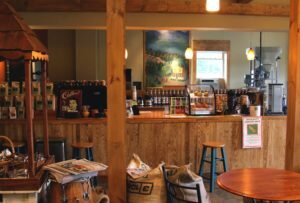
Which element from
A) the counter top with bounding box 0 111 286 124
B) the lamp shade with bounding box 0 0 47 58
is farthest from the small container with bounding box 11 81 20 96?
the lamp shade with bounding box 0 0 47 58

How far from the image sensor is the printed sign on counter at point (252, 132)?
17.3ft

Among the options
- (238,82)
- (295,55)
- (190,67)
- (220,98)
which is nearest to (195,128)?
(220,98)

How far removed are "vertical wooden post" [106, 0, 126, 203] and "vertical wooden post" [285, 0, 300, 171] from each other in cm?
164

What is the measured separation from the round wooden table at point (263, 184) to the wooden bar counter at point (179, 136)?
6.99 feet

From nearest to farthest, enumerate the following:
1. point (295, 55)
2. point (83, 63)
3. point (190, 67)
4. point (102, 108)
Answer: point (295, 55) → point (102, 108) → point (83, 63) → point (190, 67)

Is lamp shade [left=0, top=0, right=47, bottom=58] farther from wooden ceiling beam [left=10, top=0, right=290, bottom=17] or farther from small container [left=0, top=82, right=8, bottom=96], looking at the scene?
wooden ceiling beam [left=10, top=0, right=290, bottom=17]

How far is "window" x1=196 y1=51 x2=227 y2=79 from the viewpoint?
1099 cm

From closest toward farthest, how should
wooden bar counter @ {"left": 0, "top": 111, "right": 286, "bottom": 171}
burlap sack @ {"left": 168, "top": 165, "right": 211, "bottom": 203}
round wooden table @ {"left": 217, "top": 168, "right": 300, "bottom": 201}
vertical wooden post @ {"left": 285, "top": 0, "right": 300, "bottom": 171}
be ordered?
round wooden table @ {"left": 217, "top": 168, "right": 300, "bottom": 201}
burlap sack @ {"left": 168, "top": 165, "right": 211, "bottom": 203}
vertical wooden post @ {"left": 285, "top": 0, "right": 300, "bottom": 171}
wooden bar counter @ {"left": 0, "top": 111, "right": 286, "bottom": 171}

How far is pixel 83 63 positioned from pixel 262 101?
193 inches

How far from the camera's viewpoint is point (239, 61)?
36.1ft

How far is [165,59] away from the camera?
10203 mm

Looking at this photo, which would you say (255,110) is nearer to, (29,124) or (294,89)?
(294,89)

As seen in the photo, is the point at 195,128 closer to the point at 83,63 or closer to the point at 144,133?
the point at 144,133

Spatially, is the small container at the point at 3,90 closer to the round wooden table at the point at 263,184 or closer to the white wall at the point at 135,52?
the round wooden table at the point at 263,184
